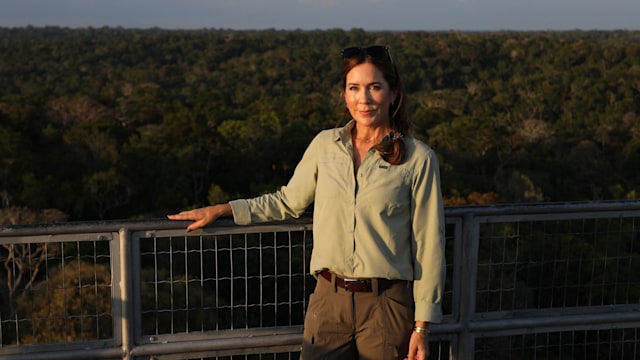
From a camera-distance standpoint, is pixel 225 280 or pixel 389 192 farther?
pixel 225 280

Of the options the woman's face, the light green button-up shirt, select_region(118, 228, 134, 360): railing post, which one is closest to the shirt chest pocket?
the light green button-up shirt

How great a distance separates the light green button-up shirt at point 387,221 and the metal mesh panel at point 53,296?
957 mm

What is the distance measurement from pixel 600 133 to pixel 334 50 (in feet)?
180

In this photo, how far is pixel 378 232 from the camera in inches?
106

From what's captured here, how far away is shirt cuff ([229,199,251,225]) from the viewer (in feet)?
10.1

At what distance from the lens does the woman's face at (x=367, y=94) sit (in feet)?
8.71

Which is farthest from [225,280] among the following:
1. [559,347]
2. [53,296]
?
[559,347]

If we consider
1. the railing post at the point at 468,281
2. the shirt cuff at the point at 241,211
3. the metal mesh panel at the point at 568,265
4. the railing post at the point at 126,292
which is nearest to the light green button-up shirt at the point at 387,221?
the shirt cuff at the point at 241,211

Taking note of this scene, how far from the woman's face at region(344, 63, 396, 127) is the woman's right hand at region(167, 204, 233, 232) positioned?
0.74 metres

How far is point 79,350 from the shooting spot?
3203mm

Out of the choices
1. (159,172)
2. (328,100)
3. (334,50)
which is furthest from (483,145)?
(334,50)

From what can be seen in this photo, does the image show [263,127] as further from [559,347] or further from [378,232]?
[378,232]

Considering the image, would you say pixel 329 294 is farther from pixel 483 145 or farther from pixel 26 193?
pixel 483 145

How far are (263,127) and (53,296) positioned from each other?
100 feet
